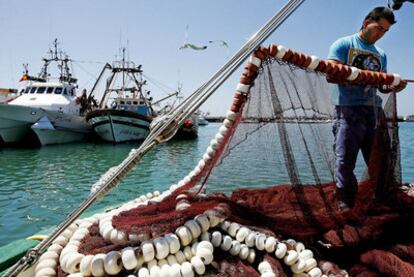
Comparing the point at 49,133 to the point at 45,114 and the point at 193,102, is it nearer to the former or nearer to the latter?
the point at 45,114

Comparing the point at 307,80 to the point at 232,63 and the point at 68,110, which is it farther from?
the point at 68,110

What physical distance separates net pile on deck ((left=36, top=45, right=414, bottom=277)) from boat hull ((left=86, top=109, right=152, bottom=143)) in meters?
20.6

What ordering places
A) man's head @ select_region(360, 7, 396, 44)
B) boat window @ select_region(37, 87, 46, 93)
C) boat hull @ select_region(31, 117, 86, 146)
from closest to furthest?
1. man's head @ select_region(360, 7, 396, 44)
2. boat hull @ select_region(31, 117, 86, 146)
3. boat window @ select_region(37, 87, 46, 93)

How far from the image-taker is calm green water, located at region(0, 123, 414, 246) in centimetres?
343

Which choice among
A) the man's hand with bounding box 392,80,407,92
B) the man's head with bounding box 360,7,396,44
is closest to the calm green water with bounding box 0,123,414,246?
the man's hand with bounding box 392,80,407,92

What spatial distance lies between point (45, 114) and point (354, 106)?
22.5 m

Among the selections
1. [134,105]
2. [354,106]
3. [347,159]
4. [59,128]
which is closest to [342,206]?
[347,159]

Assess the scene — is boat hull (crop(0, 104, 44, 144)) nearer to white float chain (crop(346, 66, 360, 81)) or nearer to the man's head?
the man's head

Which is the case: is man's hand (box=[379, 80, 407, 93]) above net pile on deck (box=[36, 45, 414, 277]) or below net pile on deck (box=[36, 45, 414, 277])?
above

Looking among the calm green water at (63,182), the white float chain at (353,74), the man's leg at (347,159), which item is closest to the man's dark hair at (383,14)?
the white float chain at (353,74)

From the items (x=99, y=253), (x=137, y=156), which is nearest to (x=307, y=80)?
(x=137, y=156)

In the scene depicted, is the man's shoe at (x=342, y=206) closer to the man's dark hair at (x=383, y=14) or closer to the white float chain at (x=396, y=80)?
the white float chain at (x=396, y=80)

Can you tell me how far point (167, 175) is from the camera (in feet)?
36.8

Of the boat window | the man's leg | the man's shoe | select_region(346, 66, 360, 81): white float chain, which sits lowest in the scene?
the man's shoe
